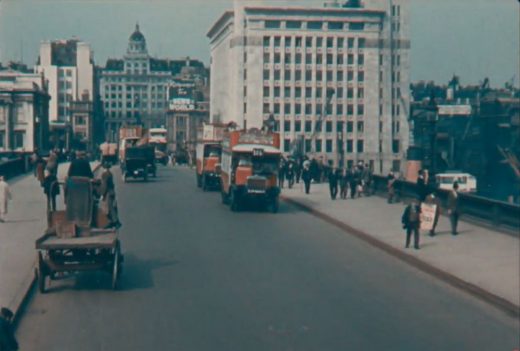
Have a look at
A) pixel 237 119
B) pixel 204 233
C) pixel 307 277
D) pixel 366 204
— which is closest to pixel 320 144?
pixel 237 119

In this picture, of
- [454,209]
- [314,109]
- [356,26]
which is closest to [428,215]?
[454,209]

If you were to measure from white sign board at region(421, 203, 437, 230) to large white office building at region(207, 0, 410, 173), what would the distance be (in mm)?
91976

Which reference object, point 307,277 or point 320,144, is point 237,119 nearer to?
point 320,144

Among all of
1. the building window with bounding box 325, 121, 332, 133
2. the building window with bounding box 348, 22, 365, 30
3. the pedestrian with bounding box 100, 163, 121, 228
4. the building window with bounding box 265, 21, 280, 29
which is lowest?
the pedestrian with bounding box 100, 163, 121, 228

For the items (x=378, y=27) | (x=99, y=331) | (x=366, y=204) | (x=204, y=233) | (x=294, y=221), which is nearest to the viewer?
(x=99, y=331)

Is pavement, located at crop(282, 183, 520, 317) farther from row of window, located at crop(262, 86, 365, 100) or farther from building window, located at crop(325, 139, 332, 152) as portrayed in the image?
building window, located at crop(325, 139, 332, 152)

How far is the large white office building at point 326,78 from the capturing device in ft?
389

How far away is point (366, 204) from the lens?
37938 mm

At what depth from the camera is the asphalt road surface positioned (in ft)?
39.5

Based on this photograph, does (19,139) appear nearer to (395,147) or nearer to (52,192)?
(395,147)

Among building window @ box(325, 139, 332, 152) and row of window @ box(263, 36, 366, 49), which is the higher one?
row of window @ box(263, 36, 366, 49)

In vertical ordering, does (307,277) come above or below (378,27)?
below

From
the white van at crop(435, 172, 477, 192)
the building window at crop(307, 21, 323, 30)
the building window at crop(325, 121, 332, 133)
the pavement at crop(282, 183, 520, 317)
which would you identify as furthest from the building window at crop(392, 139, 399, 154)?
the pavement at crop(282, 183, 520, 317)

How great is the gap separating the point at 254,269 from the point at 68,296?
4.80 metres
